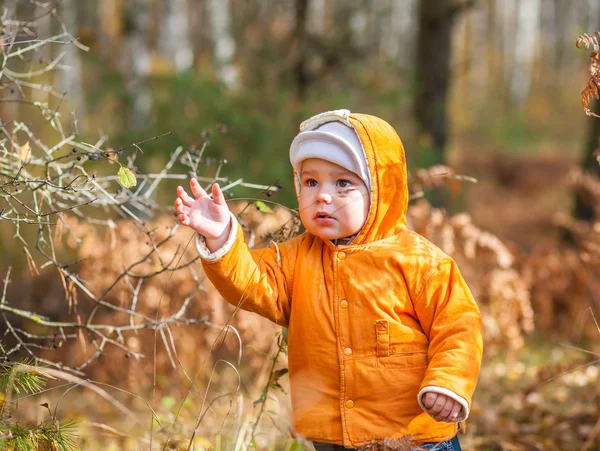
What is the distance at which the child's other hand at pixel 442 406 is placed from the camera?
2119 millimetres

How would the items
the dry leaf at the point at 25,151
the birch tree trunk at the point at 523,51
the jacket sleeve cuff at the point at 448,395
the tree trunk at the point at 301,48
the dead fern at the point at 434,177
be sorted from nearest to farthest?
the jacket sleeve cuff at the point at 448,395, the dry leaf at the point at 25,151, the dead fern at the point at 434,177, the tree trunk at the point at 301,48, the birch tree trunk at the point at 523,51

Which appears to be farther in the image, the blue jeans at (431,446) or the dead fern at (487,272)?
the dead fern at (487,272)

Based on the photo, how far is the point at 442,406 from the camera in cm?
212

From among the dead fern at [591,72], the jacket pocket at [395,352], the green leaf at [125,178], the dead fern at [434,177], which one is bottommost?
the jacket pocket at [395,352]

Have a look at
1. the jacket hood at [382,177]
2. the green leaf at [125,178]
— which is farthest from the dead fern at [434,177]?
the green leaf at [125,178]

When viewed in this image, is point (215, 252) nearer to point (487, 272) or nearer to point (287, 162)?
point (487, 272)

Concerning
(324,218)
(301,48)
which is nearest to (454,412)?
(324,218)

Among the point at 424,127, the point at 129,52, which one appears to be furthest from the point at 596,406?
the point at 129,52

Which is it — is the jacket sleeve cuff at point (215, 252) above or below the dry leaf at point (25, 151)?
below

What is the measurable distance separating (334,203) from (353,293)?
30 cm

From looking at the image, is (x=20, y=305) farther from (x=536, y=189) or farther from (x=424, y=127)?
(x=536, y=189)

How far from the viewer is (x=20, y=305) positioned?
5395 mm

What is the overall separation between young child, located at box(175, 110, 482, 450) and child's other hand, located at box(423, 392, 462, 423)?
0.16 feet

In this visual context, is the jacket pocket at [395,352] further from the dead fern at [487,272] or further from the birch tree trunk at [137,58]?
the birch tree trunk at [137,58]
